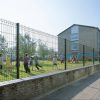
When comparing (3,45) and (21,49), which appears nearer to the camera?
(3,45)

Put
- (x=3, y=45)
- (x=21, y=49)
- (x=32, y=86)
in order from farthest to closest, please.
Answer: (x=21, y=49) → (x=32, y=86) → (x=3, y=45)

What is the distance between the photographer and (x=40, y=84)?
9.84 meters

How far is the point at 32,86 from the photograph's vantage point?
912 centimetres

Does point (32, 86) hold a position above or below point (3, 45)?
below

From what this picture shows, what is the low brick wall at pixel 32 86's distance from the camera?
25.2 feet

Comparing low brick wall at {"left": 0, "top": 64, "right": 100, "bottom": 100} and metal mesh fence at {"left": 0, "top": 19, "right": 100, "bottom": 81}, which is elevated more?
metal mesh fence at {"left": 0, "top": 19, "right": 100, "bottom": 81}

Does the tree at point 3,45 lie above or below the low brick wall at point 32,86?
above

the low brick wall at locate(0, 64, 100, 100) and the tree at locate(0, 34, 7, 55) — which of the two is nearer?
the low brick wall at locate(0, 64, 100, 100)

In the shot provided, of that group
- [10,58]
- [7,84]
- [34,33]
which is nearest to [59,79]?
[34,33]

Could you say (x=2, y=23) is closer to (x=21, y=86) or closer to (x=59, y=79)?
(x=21, y=86)

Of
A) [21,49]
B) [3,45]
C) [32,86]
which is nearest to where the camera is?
[3,45]

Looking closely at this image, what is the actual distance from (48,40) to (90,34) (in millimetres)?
58845

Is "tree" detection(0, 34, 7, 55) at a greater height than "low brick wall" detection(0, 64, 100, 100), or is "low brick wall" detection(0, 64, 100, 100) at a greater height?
"tree" detection(0, 34, 7, 55)

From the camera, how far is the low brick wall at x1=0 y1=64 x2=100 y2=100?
7.68 m
